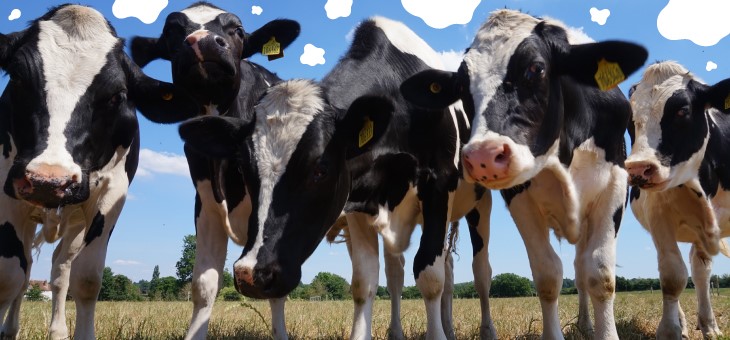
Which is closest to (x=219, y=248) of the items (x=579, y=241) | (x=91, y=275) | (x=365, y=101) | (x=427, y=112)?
(x=91, y=275)

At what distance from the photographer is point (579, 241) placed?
5.46 metres

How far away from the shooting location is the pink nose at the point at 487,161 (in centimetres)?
408

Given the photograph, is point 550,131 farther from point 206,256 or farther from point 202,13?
point 202,13

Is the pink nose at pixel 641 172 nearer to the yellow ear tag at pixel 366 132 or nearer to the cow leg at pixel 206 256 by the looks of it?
the yellow ear tag at pixel 366 132

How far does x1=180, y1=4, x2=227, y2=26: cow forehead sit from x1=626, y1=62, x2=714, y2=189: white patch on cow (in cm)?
384

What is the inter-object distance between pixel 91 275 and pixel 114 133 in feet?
3.58

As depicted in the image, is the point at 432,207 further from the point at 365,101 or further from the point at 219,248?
the point at 219,248

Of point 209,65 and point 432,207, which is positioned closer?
point 209,65

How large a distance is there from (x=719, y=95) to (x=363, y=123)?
3.74 metres

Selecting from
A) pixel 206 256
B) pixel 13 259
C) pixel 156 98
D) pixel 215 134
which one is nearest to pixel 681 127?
pixel 215 134

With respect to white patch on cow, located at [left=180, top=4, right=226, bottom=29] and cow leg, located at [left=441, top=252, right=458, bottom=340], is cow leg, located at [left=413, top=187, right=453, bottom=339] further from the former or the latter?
white patch on cow, located at [left=180, top=4, right=226, bottom=29]

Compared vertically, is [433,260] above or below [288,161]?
below

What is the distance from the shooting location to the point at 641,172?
19.0 ft

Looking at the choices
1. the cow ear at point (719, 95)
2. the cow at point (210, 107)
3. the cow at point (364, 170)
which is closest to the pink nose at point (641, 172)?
the cow ear at point (719, 95)
